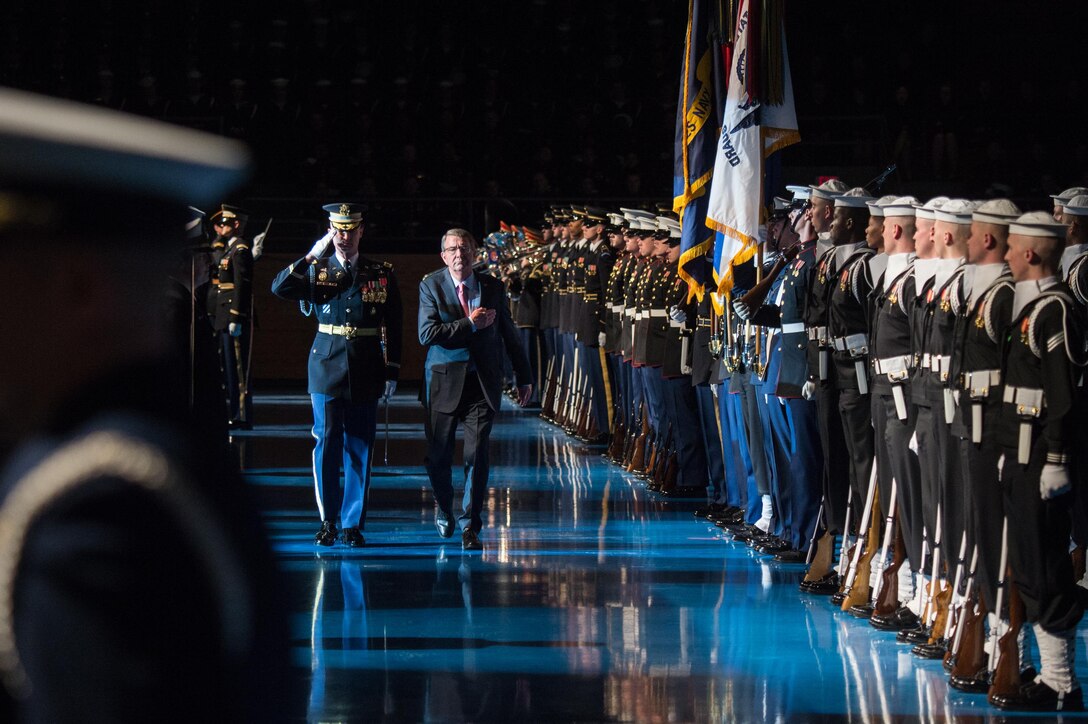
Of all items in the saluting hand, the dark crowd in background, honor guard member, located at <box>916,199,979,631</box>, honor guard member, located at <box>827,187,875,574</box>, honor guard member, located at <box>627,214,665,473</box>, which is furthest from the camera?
the dark crowd in background

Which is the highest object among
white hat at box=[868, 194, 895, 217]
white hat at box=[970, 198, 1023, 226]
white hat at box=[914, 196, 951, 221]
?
white hat at box=[868, 194, 895, 217]

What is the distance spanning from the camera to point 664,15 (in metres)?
28.0

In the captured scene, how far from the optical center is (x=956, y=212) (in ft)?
22.2

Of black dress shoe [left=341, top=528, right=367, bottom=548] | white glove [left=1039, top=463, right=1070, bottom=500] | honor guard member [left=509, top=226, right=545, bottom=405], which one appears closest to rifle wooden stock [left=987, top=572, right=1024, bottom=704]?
white glove [left=1039, top=463, right=1070, bottom=500]

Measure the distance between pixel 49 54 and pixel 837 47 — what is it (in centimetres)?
1293

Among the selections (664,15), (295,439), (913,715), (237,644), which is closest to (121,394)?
(237,644)

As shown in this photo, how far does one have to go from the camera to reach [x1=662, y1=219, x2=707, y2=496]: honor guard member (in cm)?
1245

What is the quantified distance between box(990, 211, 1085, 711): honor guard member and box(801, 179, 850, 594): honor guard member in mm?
2109

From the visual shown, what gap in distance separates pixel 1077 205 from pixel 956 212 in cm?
173

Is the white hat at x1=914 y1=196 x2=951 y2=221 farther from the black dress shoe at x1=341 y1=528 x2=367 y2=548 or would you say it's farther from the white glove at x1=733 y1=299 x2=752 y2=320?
the black dress shoe at x1=341 y1=528 x2=367 y2=548

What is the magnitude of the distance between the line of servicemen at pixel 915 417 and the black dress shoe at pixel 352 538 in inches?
95.6

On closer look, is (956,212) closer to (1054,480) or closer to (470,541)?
(1054,480)

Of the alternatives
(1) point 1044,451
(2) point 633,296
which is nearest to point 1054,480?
(1) point 1044,451

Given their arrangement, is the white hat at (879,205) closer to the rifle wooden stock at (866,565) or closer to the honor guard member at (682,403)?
the rifle wooden stock at (866,565)
